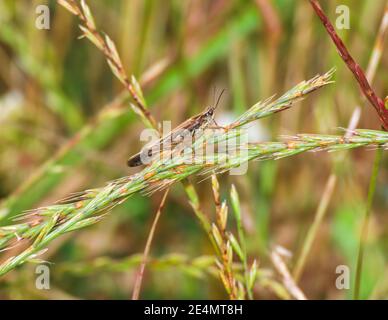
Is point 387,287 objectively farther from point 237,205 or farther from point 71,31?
point 71,31

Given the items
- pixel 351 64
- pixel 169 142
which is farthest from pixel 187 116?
pixel 351 64

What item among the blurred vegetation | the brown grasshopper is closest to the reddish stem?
the brown grasshopper

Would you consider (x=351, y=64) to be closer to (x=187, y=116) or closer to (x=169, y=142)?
(x=169, y=142)

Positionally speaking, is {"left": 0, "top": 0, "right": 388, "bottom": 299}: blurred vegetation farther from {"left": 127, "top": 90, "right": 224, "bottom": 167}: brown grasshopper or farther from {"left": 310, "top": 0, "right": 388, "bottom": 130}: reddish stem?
{"left": 310, "top": 0, "right": 388, "bottom": 130}: reddish stem

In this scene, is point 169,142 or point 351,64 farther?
point 169,142

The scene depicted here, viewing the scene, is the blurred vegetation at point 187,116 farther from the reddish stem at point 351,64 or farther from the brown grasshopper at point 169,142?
the reddish stem at point 351,64
